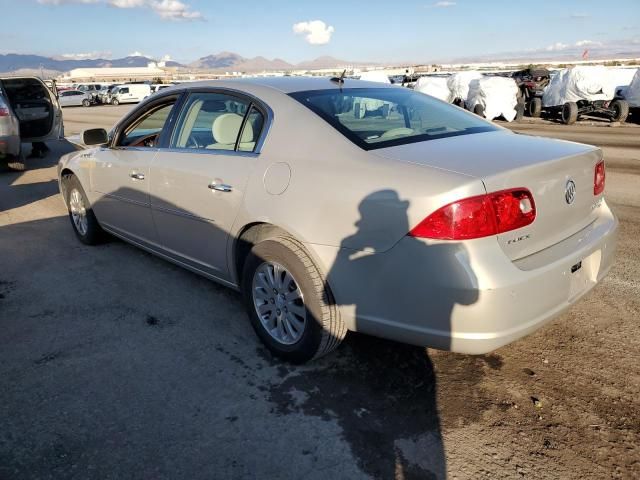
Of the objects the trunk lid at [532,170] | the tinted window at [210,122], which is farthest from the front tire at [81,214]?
the trunk lid at [532,170]

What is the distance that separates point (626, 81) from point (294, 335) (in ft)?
64.7

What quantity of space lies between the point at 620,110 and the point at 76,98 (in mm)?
38357

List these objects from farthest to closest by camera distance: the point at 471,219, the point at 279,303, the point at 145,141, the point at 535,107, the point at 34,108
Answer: the point at 535,107 < the point at 34,108 < the point at 145,141 < the point at 279,303 < the point at 471,219

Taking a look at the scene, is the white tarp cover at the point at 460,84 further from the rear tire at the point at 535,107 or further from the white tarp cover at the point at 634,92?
the white tarp cover at the point at 634,92

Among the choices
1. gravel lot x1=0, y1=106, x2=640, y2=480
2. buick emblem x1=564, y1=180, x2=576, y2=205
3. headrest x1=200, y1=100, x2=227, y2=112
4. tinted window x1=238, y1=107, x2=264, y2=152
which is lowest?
gravel lot x1=0, y1=106, x2=640, y2=480

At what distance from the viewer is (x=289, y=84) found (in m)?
3.54

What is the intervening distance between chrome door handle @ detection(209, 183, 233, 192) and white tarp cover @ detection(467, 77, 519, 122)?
16.8 m

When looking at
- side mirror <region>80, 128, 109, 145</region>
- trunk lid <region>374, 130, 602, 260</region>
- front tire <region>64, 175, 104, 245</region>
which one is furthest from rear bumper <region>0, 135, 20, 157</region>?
trunk lid <region>374, 130, 602, 260</region>

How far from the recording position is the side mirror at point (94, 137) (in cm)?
484

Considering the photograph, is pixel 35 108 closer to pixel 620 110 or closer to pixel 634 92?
pixel 620 110

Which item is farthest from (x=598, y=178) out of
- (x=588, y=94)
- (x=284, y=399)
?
(x=588, y=94)

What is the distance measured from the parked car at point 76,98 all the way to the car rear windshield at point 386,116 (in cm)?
4256

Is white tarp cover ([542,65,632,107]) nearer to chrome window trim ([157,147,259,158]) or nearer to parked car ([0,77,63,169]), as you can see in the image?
parked car ([0,77,63,169])

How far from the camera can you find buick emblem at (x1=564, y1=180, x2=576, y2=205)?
2.65 m
